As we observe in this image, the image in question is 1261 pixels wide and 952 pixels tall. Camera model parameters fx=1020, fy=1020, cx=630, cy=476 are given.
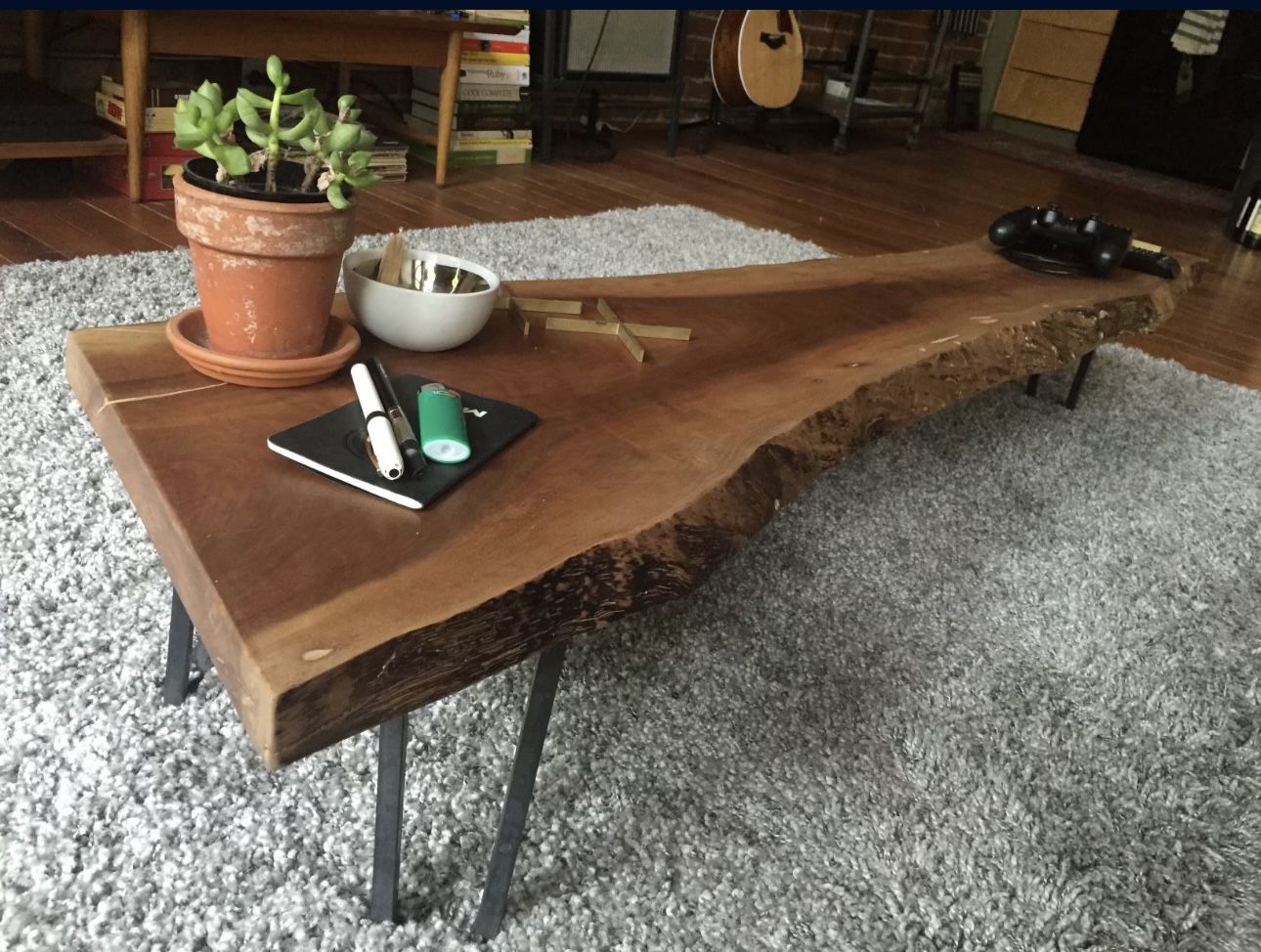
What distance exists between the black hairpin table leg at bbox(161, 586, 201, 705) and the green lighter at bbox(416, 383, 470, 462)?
36 cm

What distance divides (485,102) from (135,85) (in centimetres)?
127

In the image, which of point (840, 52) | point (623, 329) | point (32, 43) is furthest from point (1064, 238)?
point (840, 52)

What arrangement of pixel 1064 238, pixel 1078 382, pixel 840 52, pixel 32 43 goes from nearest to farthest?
pixel 1064 238
pixel 1078 382
pixel 32 43
pixel 840 52

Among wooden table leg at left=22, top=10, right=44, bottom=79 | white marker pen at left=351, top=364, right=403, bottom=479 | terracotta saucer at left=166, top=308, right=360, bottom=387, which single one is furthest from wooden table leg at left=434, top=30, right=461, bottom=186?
white marker pen at left=351, top=364, right=403, bottom=479

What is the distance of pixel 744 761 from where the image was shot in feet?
3.47

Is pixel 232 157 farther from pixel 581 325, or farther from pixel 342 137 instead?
pixel 581 325

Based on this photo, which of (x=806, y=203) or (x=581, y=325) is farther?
(x=806, y=203)

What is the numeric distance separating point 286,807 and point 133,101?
205 cm

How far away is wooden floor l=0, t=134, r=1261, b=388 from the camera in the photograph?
2.36m

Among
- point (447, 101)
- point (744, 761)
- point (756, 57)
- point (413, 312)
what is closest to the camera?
point (413, 312)

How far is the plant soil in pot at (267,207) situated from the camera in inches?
29.6

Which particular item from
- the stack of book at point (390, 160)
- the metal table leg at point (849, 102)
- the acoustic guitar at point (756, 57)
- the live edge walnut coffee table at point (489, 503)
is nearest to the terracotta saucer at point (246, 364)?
the live edge walnut coffee table at point (489, 503)

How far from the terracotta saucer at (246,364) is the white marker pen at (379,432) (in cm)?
6

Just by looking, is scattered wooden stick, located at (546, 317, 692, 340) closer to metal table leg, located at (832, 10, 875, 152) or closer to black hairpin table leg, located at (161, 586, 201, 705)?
black hairpin table leg, located at (161, 586, 201, 705)
